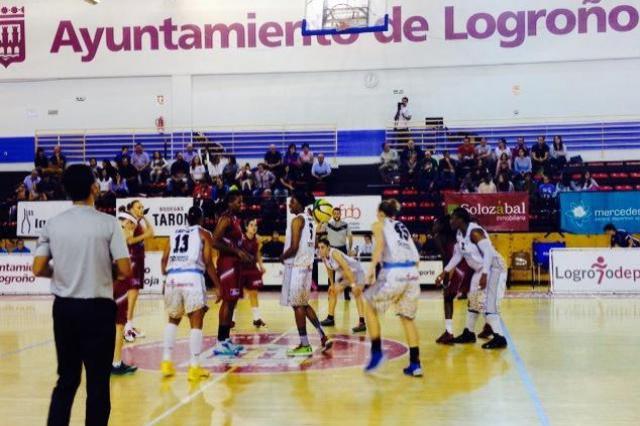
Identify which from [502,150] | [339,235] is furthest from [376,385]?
[502,150]

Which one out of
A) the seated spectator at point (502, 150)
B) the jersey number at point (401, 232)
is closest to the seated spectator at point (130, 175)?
the seated spectator at point (502, 150)

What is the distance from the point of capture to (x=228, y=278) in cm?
899

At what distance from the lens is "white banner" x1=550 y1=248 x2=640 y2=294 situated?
16656 millimetres

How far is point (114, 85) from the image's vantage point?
2573cm

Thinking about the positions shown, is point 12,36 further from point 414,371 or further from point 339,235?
point 414,371

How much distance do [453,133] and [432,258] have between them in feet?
21.9

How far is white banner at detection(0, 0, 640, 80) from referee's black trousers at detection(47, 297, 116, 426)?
2081 cm

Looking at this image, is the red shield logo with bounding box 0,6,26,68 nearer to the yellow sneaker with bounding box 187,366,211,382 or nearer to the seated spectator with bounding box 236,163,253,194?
the seated spectator with bounding box 236,163,253,194

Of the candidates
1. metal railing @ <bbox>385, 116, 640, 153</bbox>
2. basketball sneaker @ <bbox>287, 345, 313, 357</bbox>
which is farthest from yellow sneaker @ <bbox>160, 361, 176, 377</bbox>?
metal railing @ <bbox>385, 116, 640, 153</bbox>

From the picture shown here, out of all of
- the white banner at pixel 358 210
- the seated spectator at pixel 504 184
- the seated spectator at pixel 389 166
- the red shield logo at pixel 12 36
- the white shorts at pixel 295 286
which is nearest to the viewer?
the white shorts at pixel 295 286

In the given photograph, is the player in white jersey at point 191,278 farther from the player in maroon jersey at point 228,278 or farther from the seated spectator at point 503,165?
the seated spectator at point 503,165

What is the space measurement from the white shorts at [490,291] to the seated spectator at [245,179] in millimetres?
12417

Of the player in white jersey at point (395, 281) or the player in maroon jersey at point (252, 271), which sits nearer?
the player in white jersey at point (395, 281)

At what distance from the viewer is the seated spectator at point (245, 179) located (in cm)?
2136
